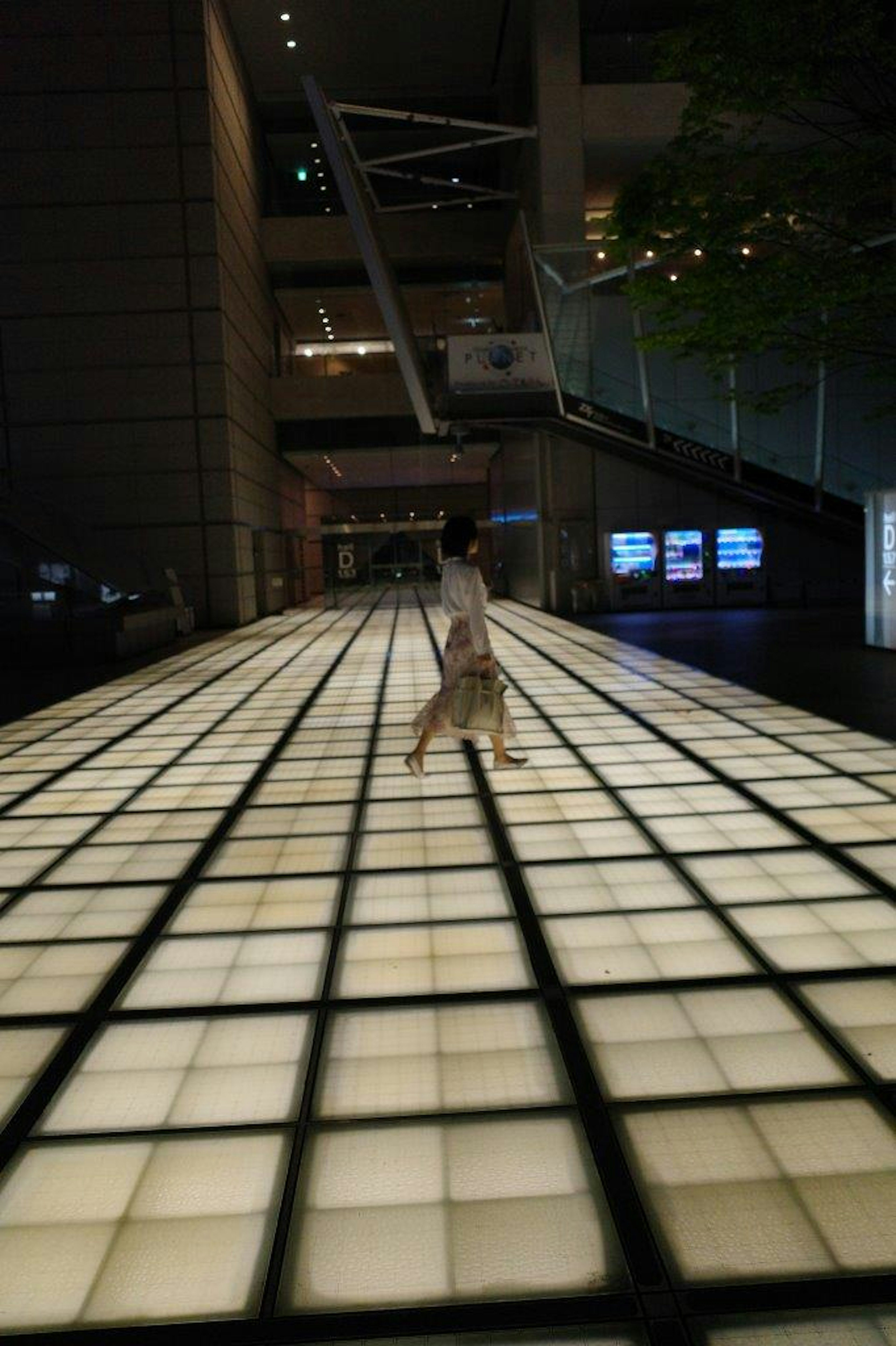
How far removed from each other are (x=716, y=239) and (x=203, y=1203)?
1165 centimetres

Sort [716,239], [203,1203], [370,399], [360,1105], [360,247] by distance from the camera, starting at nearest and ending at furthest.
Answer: [203,1203], [360,1105], [716,239], [360,247], [370,399]

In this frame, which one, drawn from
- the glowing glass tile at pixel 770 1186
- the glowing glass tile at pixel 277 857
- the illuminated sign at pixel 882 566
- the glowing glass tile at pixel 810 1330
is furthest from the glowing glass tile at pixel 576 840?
the illuminated sign at pixel 882 566

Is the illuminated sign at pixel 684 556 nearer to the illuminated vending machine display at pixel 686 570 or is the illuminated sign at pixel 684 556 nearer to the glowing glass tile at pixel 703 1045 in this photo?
the illuminated vending machine display at pixel 686 570

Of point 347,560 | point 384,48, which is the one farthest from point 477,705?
point 347,560

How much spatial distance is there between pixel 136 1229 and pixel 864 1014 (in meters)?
2.20

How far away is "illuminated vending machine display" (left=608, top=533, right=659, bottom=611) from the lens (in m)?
20.9

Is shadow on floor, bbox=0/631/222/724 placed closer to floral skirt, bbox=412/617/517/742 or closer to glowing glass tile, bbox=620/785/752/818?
floral skirt, bbox=412/617/517/742

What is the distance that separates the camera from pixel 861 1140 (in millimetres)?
2416

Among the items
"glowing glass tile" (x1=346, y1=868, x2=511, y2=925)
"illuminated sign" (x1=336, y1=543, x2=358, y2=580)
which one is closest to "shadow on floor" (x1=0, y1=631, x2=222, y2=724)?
"glowing glass tile" (x1=346, y1=868, x2=511, y2=925)

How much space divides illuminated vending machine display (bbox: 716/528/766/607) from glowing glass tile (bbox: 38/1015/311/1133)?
→ 1942 cm

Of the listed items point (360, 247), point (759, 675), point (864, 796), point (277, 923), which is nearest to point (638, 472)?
point (360, 247)

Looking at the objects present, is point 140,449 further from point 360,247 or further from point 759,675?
point 759,675

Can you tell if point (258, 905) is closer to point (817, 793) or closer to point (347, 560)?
point (817, 793)

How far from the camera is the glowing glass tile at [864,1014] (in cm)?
280
